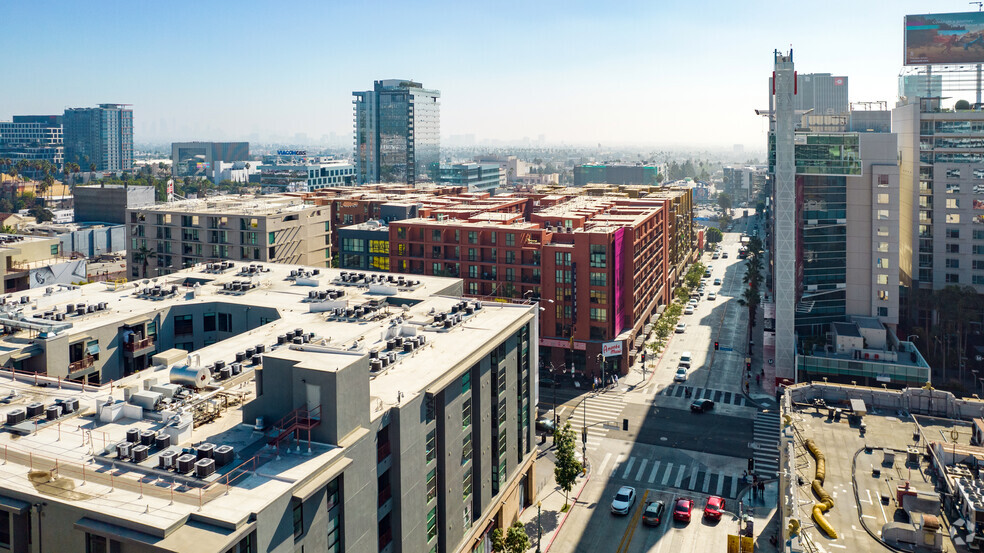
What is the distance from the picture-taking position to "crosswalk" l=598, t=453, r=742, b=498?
69375 mm

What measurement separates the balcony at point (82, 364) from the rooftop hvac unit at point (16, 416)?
16.6 meters

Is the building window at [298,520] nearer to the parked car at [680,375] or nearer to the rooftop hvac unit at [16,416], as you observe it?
the rooftop hvac unit at [16,416]

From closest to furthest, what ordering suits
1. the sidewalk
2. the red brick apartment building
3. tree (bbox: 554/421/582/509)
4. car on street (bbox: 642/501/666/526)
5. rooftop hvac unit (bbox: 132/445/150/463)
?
rooftop hvac unit (bbox: 132/445/150/463), the sidewalk, car on street (bbox: 642/501/666/526), tree (bbox: 554/421/582/509), the red brick apartment building

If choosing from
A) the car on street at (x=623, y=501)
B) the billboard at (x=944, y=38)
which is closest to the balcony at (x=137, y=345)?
the car on street at (x=623, y=501)

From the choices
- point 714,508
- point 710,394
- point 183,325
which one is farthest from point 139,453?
point 710,394

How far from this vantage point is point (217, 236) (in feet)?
365

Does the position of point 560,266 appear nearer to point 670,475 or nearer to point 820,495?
point 670,475

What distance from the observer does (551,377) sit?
103 m

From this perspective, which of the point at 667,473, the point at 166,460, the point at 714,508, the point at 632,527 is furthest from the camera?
the point at 667,473

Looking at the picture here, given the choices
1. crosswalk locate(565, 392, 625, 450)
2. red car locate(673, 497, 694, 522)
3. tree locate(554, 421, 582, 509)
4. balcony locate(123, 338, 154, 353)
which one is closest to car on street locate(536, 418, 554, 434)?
crosswalk locate(565, 392, 625, 450)

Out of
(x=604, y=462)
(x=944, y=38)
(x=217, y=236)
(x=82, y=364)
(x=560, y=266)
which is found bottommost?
(x=604, y=462)

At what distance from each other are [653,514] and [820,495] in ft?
67.4

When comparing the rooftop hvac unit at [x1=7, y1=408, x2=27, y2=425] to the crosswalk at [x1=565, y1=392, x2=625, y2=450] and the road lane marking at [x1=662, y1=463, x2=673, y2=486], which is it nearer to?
the road lane marking at [x1=662, y1=463, x2=673, y2=486]

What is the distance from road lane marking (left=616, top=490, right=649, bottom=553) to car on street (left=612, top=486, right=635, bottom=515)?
76 cm
